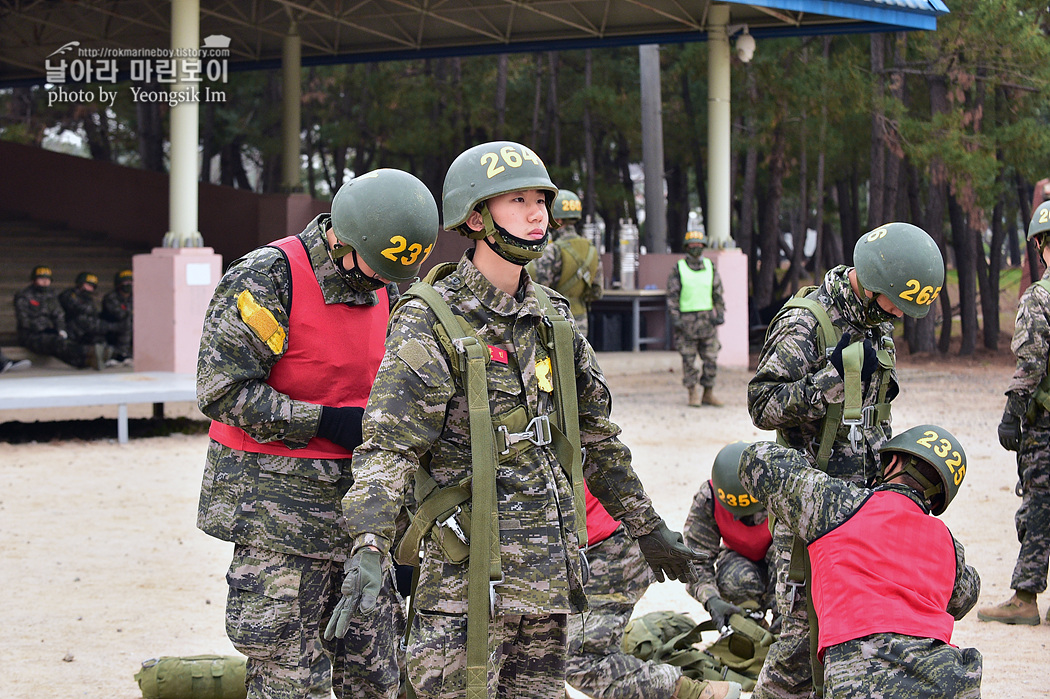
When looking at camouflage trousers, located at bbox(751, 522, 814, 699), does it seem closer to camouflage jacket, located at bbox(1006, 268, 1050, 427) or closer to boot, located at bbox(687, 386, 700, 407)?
camouflage jacket, located at bbox(1006, 268, 1050, 427)

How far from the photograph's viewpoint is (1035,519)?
6043 mm

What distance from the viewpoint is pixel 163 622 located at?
5.77 m

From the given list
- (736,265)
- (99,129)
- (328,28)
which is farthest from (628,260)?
(99,129)

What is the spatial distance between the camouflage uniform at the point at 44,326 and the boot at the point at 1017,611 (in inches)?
526

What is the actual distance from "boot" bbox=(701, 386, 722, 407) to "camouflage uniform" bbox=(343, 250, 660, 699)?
11.0 m

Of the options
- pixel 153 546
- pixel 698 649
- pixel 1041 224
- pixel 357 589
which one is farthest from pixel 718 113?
pixel 357 589

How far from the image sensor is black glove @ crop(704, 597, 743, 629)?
489 cm

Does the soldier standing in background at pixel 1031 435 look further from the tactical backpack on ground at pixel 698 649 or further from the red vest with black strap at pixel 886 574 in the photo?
the red vest with black strap at pixel 886 574

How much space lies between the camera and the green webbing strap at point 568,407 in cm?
319

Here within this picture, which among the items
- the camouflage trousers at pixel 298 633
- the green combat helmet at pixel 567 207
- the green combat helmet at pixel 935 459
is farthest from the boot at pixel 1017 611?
the green combat helmet at pixel 567 207

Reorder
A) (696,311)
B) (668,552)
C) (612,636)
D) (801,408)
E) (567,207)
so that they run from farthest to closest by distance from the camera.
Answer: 1. (696,311)
2. (567,207)
3. (612,636)
4. (801,408)
5. (668,552)

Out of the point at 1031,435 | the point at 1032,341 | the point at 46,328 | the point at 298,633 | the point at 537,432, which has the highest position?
the point at 46,328

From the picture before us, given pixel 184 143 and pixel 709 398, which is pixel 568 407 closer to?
pixel 709 398

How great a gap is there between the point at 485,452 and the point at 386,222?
968 millimetres
